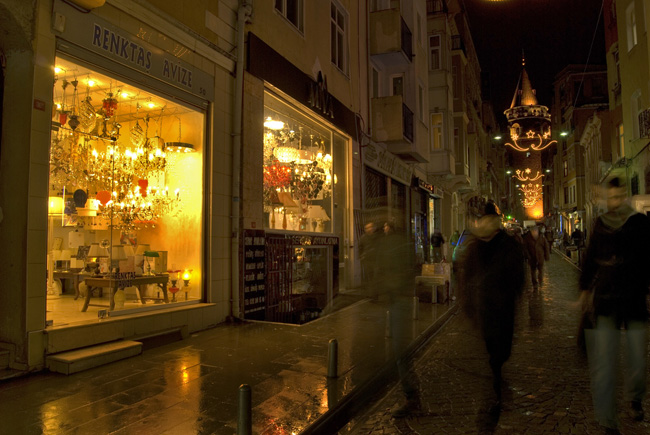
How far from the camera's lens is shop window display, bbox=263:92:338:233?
10.7m

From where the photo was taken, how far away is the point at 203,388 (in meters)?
5.05

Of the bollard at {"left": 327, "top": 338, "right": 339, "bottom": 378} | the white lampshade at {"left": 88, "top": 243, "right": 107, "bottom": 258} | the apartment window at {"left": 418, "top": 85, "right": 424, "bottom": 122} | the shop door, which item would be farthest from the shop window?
the apartment window at {"left": 418, "top": 85, "right": 424, "bottom": 122}

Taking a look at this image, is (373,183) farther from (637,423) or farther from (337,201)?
(637,423)

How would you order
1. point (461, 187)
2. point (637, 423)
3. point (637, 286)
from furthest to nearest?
point (461, 187), point (637, 423), point (637, 286)

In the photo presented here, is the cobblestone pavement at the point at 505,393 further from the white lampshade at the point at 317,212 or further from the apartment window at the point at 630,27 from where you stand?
the apartment window at the point at 630,27

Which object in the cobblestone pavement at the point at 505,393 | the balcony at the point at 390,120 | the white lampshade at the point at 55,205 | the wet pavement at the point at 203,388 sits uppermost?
the balcony at the point at 390,120

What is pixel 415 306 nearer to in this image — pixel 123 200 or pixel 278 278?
pixel 278 278

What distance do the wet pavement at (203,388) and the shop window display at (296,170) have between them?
3.98 meters

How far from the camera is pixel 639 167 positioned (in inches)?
811

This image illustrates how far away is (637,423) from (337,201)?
10.2 m

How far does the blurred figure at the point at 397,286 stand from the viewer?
16.5 feet

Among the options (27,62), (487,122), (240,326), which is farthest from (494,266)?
(487,122)

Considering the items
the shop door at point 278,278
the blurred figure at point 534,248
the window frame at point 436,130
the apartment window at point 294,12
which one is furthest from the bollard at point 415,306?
the window frame at point 436,130

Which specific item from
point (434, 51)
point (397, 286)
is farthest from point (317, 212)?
point (434, 51)
